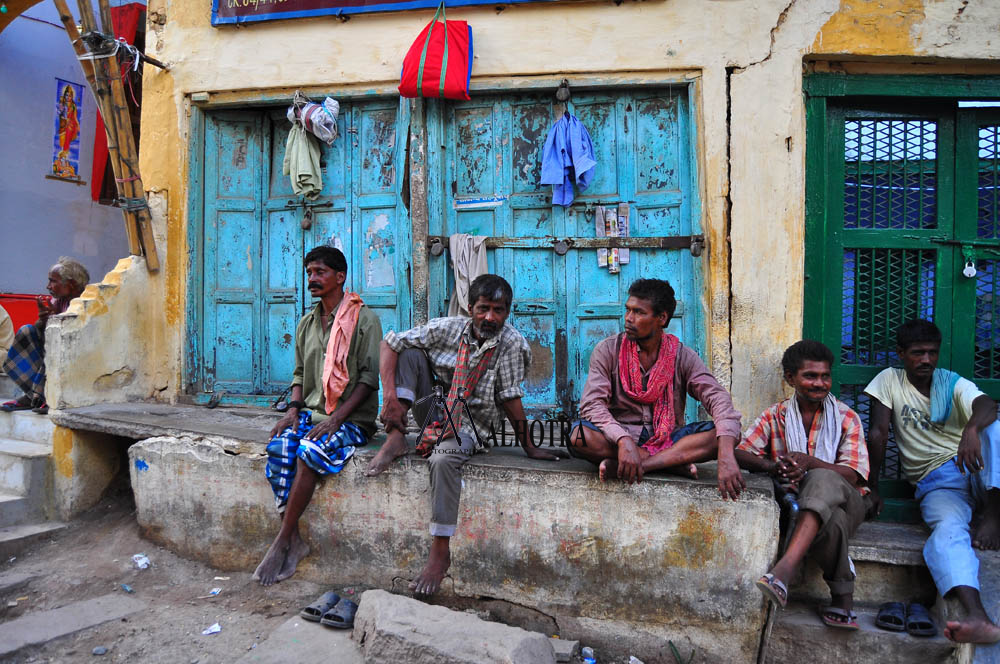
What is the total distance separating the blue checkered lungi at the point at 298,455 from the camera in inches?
138

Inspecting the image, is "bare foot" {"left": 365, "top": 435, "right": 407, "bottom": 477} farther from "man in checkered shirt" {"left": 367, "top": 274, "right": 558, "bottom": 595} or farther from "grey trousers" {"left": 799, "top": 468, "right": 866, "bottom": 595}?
"grey trousers" {"left": 799, "top": 468, "right": 866, "bottom": 595}

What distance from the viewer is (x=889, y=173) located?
450 cm

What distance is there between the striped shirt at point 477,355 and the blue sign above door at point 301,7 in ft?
8.62

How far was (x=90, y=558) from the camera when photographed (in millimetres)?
4105

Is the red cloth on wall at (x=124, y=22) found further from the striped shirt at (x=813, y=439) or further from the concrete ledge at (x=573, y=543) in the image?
the striped shirt at (x=813, y=439)

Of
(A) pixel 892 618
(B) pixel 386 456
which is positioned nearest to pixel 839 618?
(A) pixel 892 618

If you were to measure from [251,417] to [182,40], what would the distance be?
3049 millimetres

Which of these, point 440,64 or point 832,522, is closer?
point 832,522

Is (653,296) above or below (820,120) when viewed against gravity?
below

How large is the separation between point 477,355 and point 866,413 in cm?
276

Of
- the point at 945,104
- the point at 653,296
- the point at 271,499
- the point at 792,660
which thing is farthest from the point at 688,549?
the point at 945,104

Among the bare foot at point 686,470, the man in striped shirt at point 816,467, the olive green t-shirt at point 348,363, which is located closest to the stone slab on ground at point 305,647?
the olive green t-shirt at point 348,363

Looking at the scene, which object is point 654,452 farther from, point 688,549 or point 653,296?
point 653,296

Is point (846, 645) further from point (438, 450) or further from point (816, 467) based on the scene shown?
point (438, 450)
